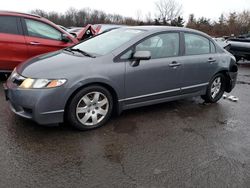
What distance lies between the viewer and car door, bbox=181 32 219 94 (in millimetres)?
4660

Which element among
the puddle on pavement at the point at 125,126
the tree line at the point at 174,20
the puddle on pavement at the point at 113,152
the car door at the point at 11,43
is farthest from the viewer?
the tree line at the point at 174,20

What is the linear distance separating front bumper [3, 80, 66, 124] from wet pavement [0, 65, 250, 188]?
0.28m

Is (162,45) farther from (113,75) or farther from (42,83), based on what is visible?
(42,83)

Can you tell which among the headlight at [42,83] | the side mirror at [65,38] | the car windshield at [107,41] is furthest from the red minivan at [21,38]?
the headlight at [42,83]

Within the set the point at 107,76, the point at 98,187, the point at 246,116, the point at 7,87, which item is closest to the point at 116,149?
the point at 98,187

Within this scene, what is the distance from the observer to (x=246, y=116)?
480 cm

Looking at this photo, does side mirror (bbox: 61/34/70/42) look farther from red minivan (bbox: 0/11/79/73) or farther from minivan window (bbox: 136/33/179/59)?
minivan window (bbox: 136/33/179/59)

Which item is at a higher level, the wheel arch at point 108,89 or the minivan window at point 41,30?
the minivan window at point 41,30

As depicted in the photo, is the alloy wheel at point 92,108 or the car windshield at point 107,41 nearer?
the alloy wheel at point 92,108

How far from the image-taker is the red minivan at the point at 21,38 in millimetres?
5727

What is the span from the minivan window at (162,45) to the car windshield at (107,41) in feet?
0.75

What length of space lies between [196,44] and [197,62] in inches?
14.8

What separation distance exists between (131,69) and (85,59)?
2.33ft

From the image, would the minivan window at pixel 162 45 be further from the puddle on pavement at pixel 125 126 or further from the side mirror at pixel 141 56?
the puddle on pavement at pixel 125 126
